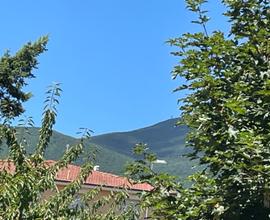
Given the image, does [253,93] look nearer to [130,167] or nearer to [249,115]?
Answer: [249,115]

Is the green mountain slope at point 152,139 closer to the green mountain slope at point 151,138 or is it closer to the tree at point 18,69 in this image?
the green mountain slope at point 151,138

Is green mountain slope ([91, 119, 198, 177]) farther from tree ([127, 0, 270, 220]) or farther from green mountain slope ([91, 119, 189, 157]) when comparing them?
tree ([127, 0, 270, 220])

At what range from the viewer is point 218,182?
432 centimetres

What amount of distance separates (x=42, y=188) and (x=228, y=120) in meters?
2.01

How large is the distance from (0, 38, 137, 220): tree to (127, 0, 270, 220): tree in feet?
3.18

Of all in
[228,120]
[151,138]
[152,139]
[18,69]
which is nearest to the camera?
[228,120]

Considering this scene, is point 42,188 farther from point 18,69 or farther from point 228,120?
point 18,69

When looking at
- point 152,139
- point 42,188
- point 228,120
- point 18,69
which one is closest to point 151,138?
point 152,139

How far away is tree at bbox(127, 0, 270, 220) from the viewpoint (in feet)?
13.2

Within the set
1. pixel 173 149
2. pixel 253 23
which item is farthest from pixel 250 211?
pixel 173 149

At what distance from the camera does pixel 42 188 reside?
5.23m

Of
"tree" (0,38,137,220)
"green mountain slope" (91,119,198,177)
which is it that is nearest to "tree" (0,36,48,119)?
"tree" (0,38,137,220)

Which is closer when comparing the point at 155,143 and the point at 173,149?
the point at 173,149

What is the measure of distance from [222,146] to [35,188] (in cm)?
178
